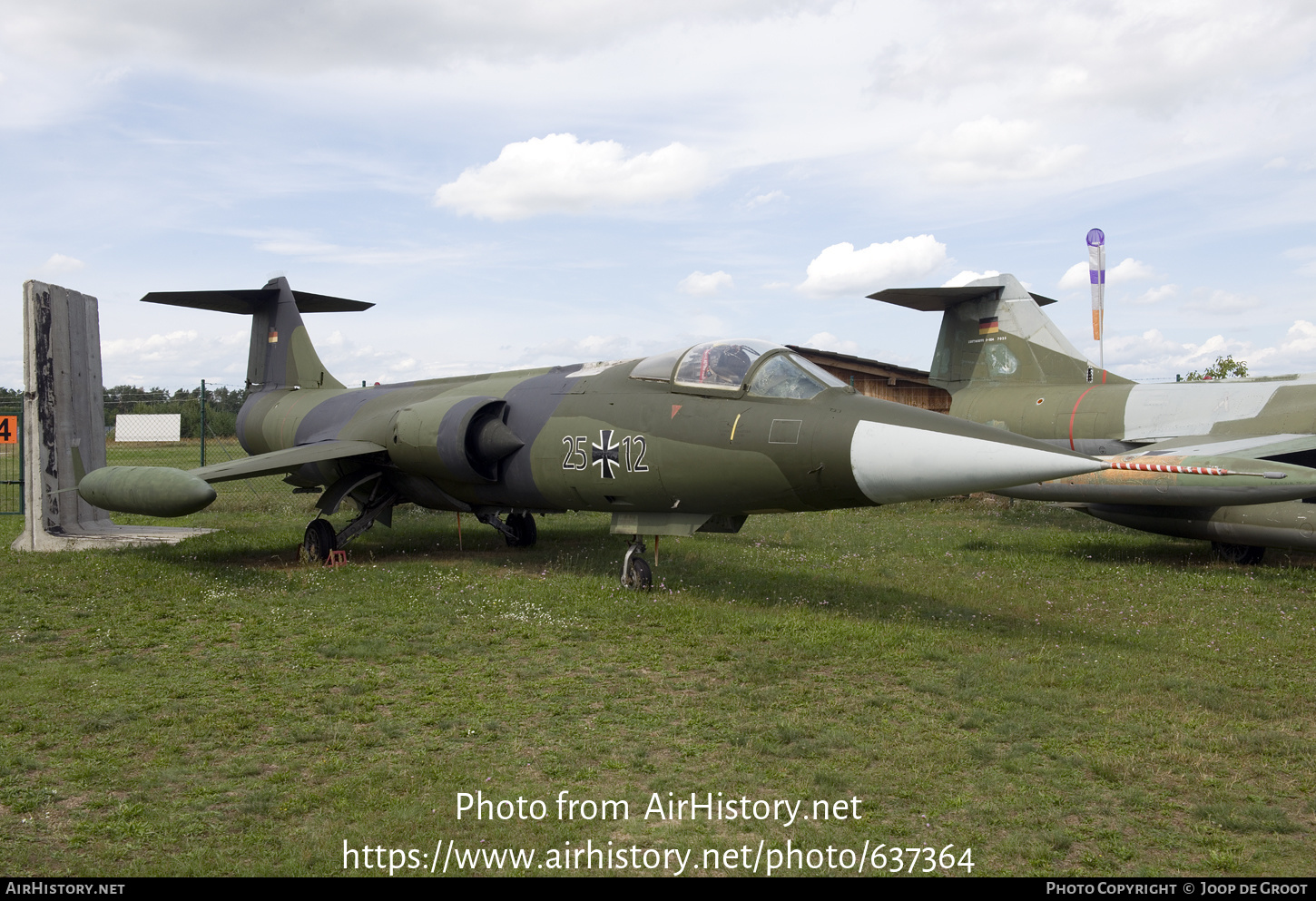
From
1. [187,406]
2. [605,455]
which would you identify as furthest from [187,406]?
[605,455]

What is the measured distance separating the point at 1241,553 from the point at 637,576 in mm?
8131

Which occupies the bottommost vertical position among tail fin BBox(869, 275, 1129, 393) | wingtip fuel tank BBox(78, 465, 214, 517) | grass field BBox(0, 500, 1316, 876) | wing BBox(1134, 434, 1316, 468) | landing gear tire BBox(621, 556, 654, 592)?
grass field BBox(0, 500, 1316, 876)

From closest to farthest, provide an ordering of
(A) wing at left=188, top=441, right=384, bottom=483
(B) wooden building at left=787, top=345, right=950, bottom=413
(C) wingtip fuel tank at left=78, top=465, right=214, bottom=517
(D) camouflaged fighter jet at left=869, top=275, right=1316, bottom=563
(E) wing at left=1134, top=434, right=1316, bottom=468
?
(C) wingtip fuel tank at left=78, top=465, right=214, bottom=517, (D) camouflaged fighter jet at left=869, top=275, right=1316, bottom=563, (A) wing at left=188, top=441, right=384, bottom=483, (E) wing at left=1134, top=434, right=1316, bottom=468, (B) wooden building at left=787, top=345, right=950, bottom=413

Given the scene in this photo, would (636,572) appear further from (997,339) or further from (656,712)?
(997,339)

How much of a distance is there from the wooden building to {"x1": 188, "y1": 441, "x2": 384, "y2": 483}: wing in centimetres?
1453

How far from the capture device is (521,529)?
12734 mm

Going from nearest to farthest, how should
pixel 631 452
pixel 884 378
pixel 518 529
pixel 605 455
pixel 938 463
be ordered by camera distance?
pixel 938 463, pixel 631 452, pixel 605 455, pixel 518 529, pixel 884 378

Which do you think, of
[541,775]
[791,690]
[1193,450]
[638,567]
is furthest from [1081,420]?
[541,775]

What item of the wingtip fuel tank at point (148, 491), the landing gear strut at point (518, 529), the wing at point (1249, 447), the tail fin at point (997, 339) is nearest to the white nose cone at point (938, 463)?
the wing at point (1249, 447)

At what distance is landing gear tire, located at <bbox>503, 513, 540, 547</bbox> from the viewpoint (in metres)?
12.7

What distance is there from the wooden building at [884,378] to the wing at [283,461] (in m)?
14.5

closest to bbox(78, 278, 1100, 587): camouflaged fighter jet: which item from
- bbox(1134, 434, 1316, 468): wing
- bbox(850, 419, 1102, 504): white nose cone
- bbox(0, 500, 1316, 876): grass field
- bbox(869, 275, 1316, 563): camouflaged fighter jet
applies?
bbox(850, 419, 1102, 504): white nose cone

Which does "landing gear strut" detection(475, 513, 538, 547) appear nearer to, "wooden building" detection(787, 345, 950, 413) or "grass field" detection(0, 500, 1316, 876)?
"grass field" detection(0, 500, 1316, 876)

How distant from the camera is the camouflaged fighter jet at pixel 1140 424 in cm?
1037
